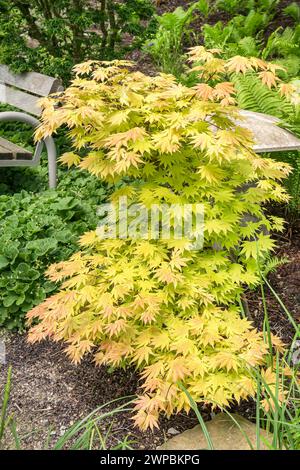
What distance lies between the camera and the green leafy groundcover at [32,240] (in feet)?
11.8

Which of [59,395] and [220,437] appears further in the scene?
[59,395]

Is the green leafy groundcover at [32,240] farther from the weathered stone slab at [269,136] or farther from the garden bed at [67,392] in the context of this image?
the weathered stone slab at [269,136]

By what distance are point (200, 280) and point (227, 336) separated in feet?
1.03

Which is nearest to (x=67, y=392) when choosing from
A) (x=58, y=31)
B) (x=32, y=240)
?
(x=32, y=240)

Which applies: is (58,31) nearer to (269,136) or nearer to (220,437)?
(269,136)

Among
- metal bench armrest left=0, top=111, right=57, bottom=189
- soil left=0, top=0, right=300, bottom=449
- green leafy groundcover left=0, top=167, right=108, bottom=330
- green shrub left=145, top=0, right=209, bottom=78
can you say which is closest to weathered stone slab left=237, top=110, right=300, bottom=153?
soil left=0, top=0, right=300, bottom=449

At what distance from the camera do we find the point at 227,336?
9.40 feet

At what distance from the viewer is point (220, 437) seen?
273cm

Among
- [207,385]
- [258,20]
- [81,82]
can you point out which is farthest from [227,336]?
[258,20]

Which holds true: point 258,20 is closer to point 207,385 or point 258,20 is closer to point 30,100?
point 30,100

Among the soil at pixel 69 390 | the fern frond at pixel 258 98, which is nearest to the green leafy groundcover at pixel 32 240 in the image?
the soil at pixel 69 390

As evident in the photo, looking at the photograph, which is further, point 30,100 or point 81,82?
point 30,100

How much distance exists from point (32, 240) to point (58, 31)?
7.42 ft

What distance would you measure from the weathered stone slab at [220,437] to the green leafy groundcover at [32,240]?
1.29m
